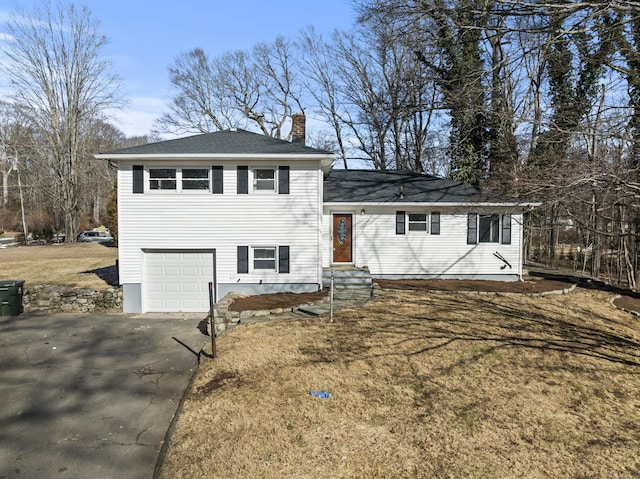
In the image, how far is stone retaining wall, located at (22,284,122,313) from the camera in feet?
43.7

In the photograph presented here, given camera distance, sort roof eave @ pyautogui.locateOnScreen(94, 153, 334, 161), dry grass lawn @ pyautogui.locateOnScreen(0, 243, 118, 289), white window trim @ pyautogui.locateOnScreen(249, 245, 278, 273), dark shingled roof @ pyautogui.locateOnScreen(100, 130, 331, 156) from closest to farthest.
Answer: roof eave @ pyautogui.locateOnScreen(94, 153, 334, 161) < dark shingled roof @ pyautogui.locateOnScreen(100, 130, 331, 156) < white window trim @ pyautogui.locateOnScreen(249, 245, 278, 273) < dry grass lawn @ pyautogui.locateOnScreen(0, 243, 118, 289)

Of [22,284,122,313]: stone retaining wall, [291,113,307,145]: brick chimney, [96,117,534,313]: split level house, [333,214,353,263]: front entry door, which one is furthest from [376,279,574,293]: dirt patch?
[22,284,122,313]: stone retaining wall

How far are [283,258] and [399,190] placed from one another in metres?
5.74

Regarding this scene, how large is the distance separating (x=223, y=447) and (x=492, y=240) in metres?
13.2

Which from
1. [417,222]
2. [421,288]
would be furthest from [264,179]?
[421,288]

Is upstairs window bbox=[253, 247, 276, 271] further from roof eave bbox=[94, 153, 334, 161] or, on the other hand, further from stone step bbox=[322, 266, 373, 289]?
roof eave bbox=[94, 153, 334, 161]

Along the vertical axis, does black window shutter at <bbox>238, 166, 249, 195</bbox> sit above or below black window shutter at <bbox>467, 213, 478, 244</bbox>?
above

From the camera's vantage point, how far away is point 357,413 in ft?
18.0

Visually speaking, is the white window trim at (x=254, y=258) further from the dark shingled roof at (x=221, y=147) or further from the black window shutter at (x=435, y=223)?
the black window shutter at (x=435, y=223)

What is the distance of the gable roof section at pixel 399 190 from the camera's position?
587 inches

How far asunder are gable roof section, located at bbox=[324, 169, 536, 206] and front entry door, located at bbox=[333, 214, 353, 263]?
714 millimetres

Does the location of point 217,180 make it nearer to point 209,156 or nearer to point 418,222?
point 209,156

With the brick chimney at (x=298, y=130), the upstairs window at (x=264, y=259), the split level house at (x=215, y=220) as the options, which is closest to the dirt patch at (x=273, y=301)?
the split level house at (x=215, y=220)

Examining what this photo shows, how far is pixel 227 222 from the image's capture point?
1288 centimetres
